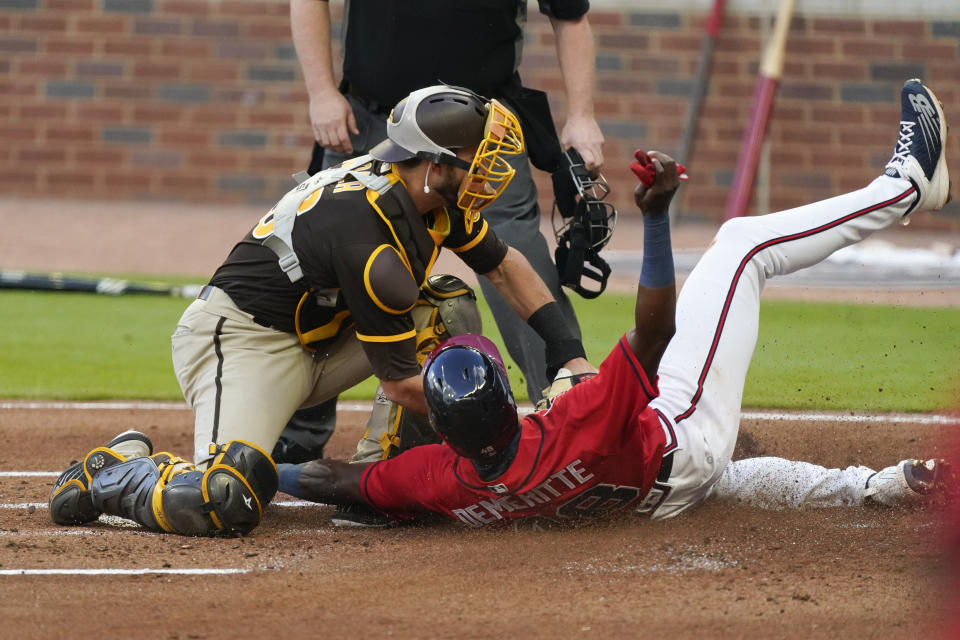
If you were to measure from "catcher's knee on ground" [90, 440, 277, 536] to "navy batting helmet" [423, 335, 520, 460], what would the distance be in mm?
825

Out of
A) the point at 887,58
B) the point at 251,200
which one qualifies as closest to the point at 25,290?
the point at 251,200

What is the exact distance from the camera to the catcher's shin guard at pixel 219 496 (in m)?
4.30

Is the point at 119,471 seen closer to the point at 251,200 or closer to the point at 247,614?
the point at 247,614

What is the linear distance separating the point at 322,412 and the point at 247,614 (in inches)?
84.9

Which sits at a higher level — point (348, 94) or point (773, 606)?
point (348, 94)

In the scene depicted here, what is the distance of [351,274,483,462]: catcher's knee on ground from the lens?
4883mm

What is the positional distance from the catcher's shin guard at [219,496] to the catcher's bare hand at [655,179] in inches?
67.3

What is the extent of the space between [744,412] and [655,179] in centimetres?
335

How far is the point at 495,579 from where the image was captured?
3.75 metres

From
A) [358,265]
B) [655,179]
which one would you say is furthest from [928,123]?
[358,265]

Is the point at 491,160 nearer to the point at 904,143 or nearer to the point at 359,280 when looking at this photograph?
the point at 359,280

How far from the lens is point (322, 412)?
5574 millimetres

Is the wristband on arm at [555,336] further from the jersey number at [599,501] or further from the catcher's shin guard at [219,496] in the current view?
the catcher's shin guard at [219,496]

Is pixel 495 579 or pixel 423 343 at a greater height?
pixel 423 343
